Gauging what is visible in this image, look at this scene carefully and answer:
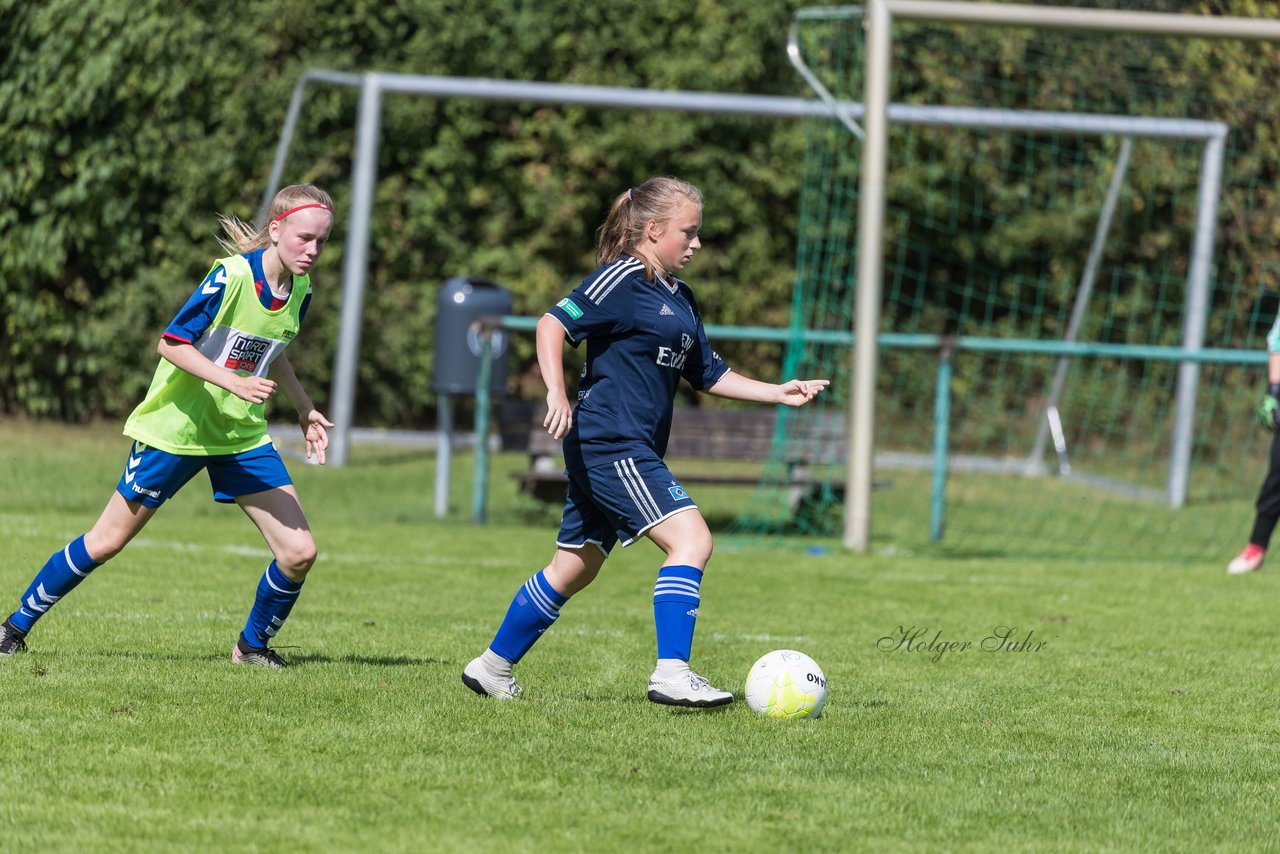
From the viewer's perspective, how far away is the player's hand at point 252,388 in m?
4.91

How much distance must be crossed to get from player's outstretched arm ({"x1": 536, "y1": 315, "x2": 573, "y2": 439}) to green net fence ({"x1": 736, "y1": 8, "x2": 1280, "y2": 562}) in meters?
6.91

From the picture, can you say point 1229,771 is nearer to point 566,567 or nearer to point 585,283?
point 566,567

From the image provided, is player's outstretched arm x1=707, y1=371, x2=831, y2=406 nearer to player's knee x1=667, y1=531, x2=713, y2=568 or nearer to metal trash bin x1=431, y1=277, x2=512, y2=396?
player's knee x1=667, y1=531, x2=713, y2=568

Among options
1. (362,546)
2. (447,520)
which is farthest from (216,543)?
(447,520)

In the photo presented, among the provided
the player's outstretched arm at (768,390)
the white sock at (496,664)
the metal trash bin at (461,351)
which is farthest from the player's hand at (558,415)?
the metal trash bin at (461,351)

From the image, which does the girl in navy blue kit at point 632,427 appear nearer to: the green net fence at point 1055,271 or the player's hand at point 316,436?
the player's hand at point 316,436

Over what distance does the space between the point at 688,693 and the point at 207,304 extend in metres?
1.95

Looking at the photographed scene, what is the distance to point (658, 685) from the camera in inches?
193

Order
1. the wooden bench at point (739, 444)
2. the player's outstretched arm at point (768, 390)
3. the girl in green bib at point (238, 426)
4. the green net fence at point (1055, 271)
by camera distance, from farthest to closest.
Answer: the green net fence at point (1055, 271) → the wooden bench at point (739, 444) → the girl in green bib at point (238, 426) → the player's outstretched arm at point (768, 390)

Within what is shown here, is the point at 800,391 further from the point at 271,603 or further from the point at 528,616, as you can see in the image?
the point at 271,603

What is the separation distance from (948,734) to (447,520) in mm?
6888

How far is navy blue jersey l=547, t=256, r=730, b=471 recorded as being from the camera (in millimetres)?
4898

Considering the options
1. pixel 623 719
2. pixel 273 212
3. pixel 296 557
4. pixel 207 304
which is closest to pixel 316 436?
pixel 296 557

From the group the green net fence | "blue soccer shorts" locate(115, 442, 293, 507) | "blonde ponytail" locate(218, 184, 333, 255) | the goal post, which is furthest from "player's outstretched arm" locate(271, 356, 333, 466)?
the green net fence
